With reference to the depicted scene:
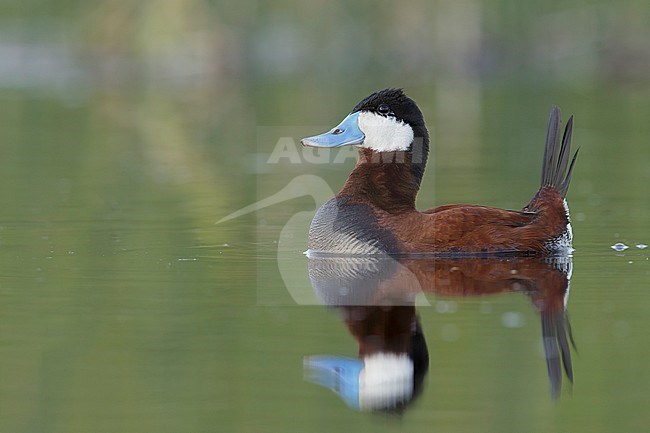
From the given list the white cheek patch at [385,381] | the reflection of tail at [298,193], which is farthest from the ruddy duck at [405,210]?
the white cheek patch at [385,381]

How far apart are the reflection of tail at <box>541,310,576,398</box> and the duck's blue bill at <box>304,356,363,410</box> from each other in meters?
0.75

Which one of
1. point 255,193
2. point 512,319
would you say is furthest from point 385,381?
point 255,193

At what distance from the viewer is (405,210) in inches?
305

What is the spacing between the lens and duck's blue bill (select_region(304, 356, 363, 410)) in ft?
16.3

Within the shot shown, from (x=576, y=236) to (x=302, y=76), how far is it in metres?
17.3

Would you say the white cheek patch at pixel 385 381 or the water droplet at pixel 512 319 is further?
the water droplet at pixel 512 319

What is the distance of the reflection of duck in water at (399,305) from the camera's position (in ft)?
16.7

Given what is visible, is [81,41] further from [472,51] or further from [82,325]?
[82,325]

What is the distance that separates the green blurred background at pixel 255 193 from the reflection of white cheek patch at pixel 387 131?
0.92 m

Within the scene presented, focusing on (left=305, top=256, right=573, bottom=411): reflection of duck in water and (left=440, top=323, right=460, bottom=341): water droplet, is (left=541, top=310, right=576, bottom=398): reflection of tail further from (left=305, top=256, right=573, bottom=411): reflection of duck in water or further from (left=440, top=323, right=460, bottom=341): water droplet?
(left=440, top=323, right=460, bottom=341): water droplet

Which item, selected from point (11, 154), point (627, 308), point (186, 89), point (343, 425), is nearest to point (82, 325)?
point (343, 425)

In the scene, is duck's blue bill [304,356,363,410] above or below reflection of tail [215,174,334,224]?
below

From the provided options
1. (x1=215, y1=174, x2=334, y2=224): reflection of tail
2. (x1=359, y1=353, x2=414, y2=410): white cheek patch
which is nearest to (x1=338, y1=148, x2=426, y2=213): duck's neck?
(x1=215, y1=174, x2=334, y2=224): reflection of tail

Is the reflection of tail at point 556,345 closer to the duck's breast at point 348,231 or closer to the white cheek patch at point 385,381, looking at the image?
the white cheek patch at point 385,381
